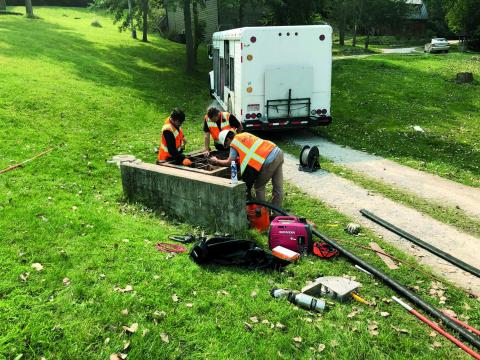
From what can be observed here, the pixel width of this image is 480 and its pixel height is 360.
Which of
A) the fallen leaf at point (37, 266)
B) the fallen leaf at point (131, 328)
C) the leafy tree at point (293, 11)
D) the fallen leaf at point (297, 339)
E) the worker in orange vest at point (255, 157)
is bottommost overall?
the fallen leaf at point (297, 339)

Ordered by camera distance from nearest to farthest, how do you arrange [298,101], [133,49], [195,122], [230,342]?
[230,342] → [298,101] → [195,122] → [133,49]

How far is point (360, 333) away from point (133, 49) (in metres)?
29.9

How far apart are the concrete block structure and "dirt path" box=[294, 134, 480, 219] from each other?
4774 mm

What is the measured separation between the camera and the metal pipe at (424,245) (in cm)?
633

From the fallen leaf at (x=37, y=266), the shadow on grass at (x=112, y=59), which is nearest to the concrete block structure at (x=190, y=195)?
the fallen leaf at (x=37, y=266)

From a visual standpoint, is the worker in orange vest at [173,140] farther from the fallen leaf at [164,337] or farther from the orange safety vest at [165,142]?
the fallen leaf at [164,337]

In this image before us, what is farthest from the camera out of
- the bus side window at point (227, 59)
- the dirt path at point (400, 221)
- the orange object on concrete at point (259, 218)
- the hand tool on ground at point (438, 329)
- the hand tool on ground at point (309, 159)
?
the bus side window at point (227, 59)

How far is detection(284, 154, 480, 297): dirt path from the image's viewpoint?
6676mm

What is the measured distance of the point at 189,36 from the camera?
2598 centimetres

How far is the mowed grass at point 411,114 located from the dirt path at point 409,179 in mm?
544

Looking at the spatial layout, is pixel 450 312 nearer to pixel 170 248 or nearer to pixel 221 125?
pixel 170 248

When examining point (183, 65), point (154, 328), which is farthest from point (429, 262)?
point (183, 65)

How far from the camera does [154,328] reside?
4953 millimetres

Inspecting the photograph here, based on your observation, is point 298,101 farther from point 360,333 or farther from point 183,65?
point 183,65
